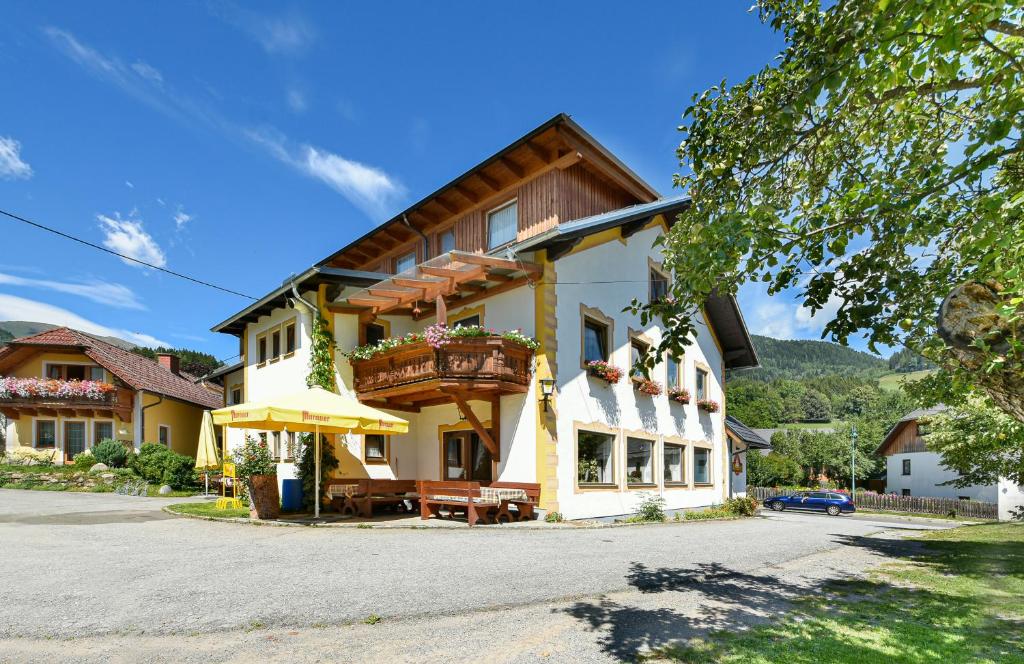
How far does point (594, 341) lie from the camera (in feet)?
56.1

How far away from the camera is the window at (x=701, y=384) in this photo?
75.6ft

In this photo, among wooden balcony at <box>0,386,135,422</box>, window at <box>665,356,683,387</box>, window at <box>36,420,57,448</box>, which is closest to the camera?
window at <box>665,356,683,387</box>

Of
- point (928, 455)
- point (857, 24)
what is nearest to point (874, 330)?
point (857, 24)

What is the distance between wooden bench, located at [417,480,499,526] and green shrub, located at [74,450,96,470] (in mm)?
18735

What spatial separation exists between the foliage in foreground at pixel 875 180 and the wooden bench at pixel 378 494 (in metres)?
11.1

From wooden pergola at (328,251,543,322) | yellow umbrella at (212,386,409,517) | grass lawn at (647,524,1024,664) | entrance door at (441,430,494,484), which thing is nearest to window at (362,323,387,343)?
wooden pergola at (328,251,543,322)

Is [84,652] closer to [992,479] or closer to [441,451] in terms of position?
[441,451]

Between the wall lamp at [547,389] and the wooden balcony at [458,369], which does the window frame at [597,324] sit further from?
the wooden balcony at [458,369]

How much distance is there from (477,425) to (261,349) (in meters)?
10.4

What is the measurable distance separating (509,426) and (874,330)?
10.5 meters

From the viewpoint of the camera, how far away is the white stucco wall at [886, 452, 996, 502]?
41844 mm

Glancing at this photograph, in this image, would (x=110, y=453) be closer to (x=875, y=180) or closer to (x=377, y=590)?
(x=377, y=590)

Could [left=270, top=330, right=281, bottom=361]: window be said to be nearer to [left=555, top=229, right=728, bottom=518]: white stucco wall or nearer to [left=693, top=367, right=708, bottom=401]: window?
[left=555, top=229, right=728, bottom=518]: white stucco wall

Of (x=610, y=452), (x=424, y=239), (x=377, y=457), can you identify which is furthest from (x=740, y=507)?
(x=424, y=239)
